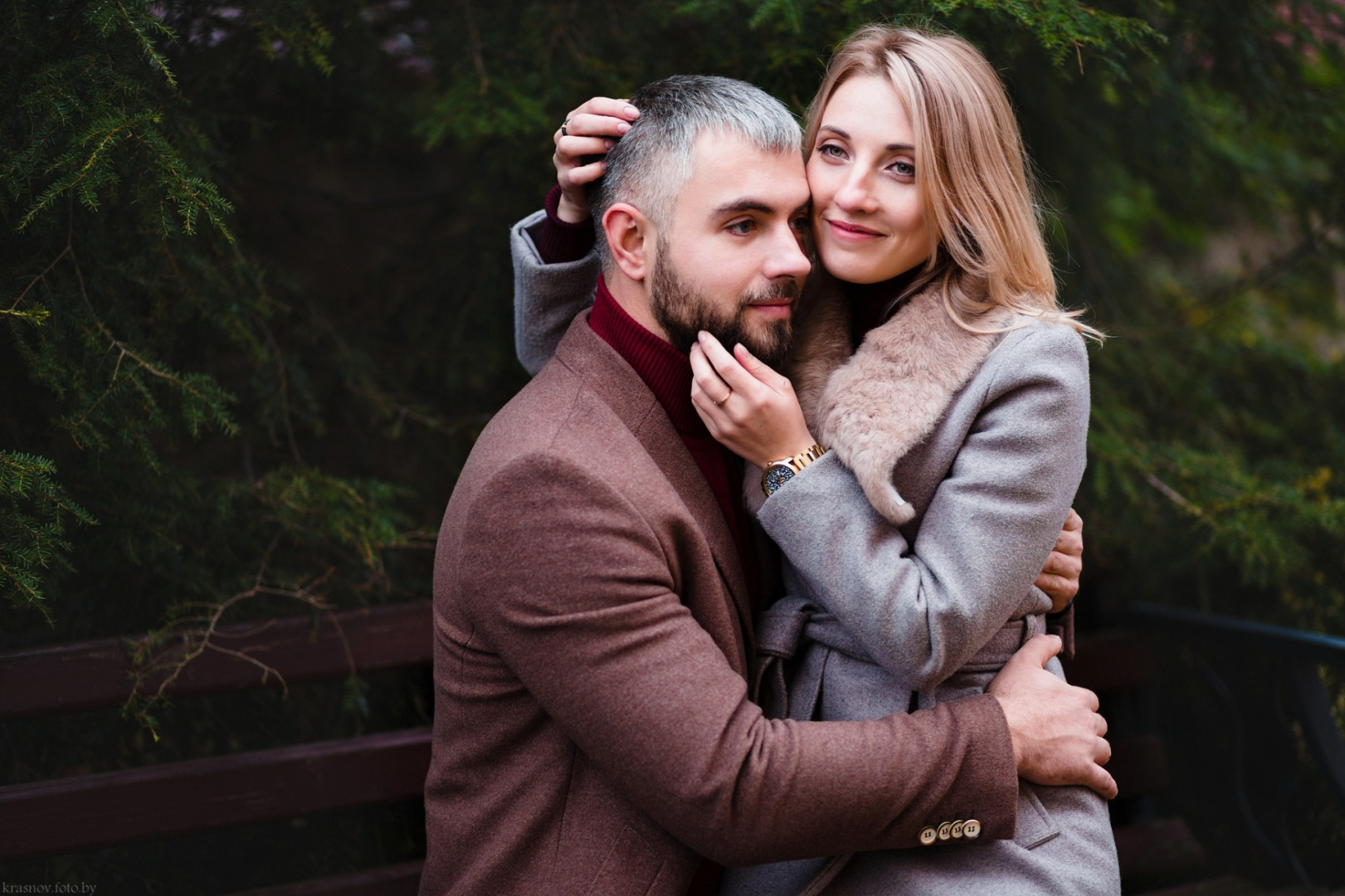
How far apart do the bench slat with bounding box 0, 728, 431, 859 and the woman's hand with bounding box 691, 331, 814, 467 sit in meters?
1.35

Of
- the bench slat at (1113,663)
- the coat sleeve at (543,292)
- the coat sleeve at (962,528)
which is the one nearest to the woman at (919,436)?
the coat sleeve at (962,528)

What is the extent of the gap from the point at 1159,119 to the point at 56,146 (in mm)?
3595

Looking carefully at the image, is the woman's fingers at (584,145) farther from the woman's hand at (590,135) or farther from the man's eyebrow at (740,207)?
the man's eyebrow at (740,207)

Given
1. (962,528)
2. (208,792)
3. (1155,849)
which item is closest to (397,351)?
(208,792)

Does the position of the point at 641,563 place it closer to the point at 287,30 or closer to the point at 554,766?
the point at 554,766

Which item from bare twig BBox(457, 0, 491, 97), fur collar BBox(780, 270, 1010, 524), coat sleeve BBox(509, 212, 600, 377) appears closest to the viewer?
fur collar BBox(780, 270, 1010, 524)

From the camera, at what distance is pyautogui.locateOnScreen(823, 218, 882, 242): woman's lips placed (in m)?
2.15

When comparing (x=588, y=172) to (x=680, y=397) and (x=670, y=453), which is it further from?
(x=670, y=453)

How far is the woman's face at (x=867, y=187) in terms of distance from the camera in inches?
83.0

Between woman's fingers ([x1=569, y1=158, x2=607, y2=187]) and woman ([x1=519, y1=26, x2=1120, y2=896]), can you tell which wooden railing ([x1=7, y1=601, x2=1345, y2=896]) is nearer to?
woman ([x1=519, y1=26, x2=1120, y2=896])

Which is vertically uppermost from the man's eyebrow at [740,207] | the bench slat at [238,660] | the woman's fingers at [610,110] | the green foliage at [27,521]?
the woman's fingers at [610,110]

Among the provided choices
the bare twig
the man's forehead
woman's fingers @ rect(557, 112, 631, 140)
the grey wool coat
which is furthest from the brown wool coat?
the bare twig

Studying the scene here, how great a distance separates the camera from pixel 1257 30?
3176 millimetres

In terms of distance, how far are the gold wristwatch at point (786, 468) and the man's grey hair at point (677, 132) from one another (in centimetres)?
56
